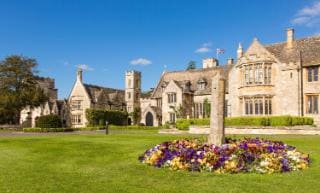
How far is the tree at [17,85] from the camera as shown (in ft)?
209

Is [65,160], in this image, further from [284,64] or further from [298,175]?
[284,64]

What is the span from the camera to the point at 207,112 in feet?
173

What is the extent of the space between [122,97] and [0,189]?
69371 mm

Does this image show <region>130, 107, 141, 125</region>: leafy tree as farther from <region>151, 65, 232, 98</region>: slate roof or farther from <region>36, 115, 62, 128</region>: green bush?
<region>36, 115, 62, 128</region>: green bush

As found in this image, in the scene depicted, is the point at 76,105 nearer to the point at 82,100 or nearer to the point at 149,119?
the point at 82,100

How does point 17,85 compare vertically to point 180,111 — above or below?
above

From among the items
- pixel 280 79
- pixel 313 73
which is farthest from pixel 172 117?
pixel 313 73

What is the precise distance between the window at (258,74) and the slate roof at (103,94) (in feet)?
119

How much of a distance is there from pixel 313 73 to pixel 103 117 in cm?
3878

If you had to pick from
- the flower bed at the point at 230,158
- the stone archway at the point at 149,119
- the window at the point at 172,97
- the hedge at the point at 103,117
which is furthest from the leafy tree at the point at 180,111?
the flower bed at the point at 230,158

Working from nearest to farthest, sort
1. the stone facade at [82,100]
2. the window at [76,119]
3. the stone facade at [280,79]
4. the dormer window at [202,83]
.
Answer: the stone facade at [280,79], the dormer window at [202,83], the stone facade at [82,100], the window at [76,119]

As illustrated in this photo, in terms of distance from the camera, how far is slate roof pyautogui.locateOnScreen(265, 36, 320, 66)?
40.2m

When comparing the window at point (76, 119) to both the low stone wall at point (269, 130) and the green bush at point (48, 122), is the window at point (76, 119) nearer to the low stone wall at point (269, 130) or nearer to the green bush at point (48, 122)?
the green bush at point (48, 122)

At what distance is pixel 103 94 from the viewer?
244 feet
